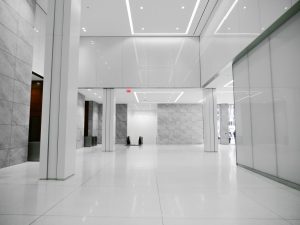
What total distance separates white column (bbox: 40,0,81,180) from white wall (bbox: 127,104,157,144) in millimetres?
23229

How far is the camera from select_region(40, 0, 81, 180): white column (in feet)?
20.0

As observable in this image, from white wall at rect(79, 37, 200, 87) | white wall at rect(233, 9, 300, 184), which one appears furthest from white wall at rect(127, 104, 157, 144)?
white wall at rect(233, 9, 300, 184)

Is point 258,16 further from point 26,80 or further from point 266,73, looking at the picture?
point 26,80

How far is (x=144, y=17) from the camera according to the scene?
535 inches

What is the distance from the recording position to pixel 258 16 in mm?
7000

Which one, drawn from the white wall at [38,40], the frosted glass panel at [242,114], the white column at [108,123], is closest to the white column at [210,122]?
the frosted glass panel at [242,114]

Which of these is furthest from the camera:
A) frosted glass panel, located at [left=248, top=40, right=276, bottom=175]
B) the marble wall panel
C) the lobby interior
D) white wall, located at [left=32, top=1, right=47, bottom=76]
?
the marble wall panel

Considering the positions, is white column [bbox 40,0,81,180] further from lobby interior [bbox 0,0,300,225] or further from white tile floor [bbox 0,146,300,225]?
white tile floor [bbox 0,146,300,225]

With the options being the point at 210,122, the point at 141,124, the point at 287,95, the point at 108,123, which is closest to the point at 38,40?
the point at 108,123

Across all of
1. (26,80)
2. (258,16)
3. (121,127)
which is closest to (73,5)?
(26,80)

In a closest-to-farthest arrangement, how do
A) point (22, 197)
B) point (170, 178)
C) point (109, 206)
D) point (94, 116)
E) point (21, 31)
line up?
1. point (109, 206)
2. point (22, 197)
3. point (170, 178)
4. point (21, 31)
5. point (94, 116)

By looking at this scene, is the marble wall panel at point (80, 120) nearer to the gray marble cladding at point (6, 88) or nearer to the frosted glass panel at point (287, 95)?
the gray marble cladding at point (6, 88)

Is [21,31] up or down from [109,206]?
up

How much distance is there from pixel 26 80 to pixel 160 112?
68.6ft
